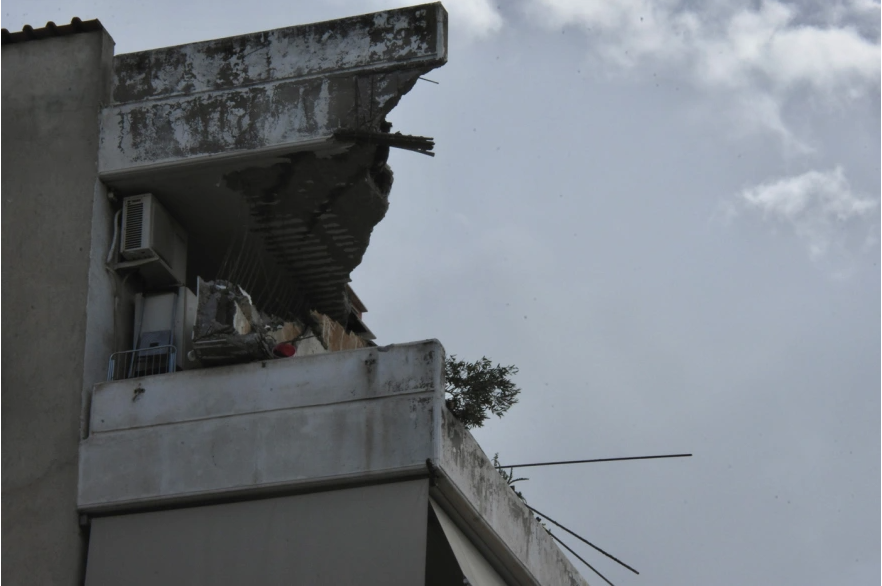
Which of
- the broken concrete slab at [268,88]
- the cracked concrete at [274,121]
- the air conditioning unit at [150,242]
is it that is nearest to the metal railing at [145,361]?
the air conditioning unit at [150,242]

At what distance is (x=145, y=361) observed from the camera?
12.1 meters

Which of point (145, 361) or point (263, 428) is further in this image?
point (145, 361)

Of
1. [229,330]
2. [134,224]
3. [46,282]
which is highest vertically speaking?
[134,224]

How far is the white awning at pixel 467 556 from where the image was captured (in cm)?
1074

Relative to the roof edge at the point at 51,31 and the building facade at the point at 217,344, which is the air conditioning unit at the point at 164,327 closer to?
the building facade at the point at 217,344

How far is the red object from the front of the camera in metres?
12.0

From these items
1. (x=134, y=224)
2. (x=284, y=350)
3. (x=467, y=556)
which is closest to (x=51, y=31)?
(x=134, y=224)

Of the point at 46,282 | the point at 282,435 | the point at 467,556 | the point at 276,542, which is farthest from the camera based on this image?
the point at 46,282

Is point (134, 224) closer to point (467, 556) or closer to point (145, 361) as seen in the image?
point (145, 361)

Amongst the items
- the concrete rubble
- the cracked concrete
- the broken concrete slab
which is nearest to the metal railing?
the concrete rubble

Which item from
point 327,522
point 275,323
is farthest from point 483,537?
point 275,323

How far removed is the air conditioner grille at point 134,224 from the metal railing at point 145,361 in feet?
3.11

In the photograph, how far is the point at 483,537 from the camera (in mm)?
11828

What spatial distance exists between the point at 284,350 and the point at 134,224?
1.79m
